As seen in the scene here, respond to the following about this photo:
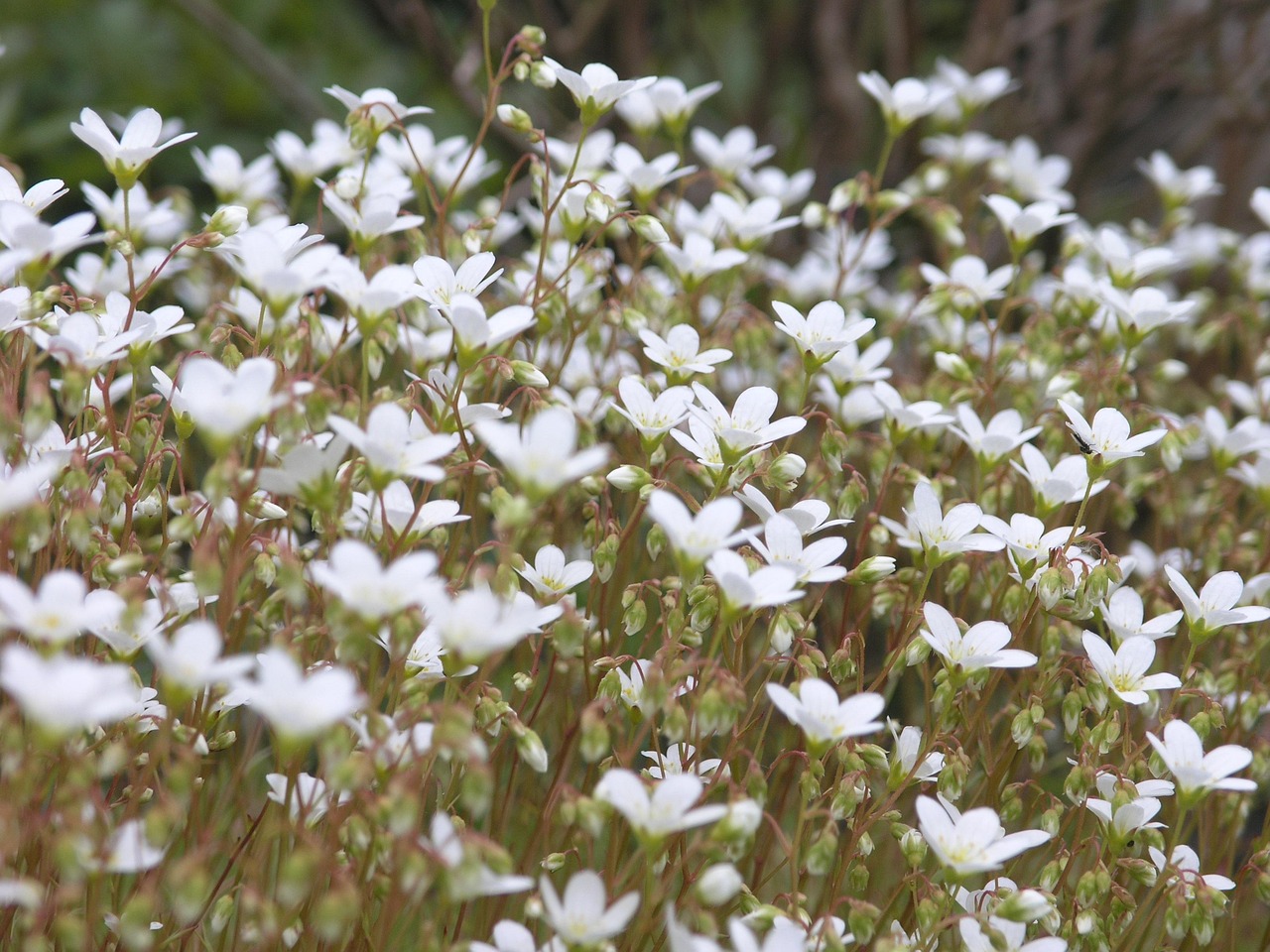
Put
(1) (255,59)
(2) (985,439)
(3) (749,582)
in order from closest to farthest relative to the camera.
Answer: (3) (749,582) < (2) (985,439) < (1) (255,59)

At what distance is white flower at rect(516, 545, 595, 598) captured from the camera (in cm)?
127

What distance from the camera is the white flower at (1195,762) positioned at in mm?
1137

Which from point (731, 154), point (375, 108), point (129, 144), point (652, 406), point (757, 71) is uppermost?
point (757, 71)

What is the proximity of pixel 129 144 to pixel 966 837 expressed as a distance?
3.73ft

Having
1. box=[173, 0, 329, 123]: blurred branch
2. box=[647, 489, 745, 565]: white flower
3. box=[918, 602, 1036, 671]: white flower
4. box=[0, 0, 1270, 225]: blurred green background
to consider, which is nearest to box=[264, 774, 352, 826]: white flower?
box=[647, 489, 745, 565]: white flower

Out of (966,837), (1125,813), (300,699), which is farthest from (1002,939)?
(300,699)

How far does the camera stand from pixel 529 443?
950 millimetres

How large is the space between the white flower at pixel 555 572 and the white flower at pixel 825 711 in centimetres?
29

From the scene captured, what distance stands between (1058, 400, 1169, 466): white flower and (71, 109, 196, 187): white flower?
1.02 meters

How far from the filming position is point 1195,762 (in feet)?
3.82

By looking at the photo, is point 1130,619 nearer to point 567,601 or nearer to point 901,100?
point 567,601

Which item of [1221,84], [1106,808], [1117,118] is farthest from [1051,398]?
[1117,118]

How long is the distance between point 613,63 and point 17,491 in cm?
273

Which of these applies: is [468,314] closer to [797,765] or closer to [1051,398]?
[797,765]
